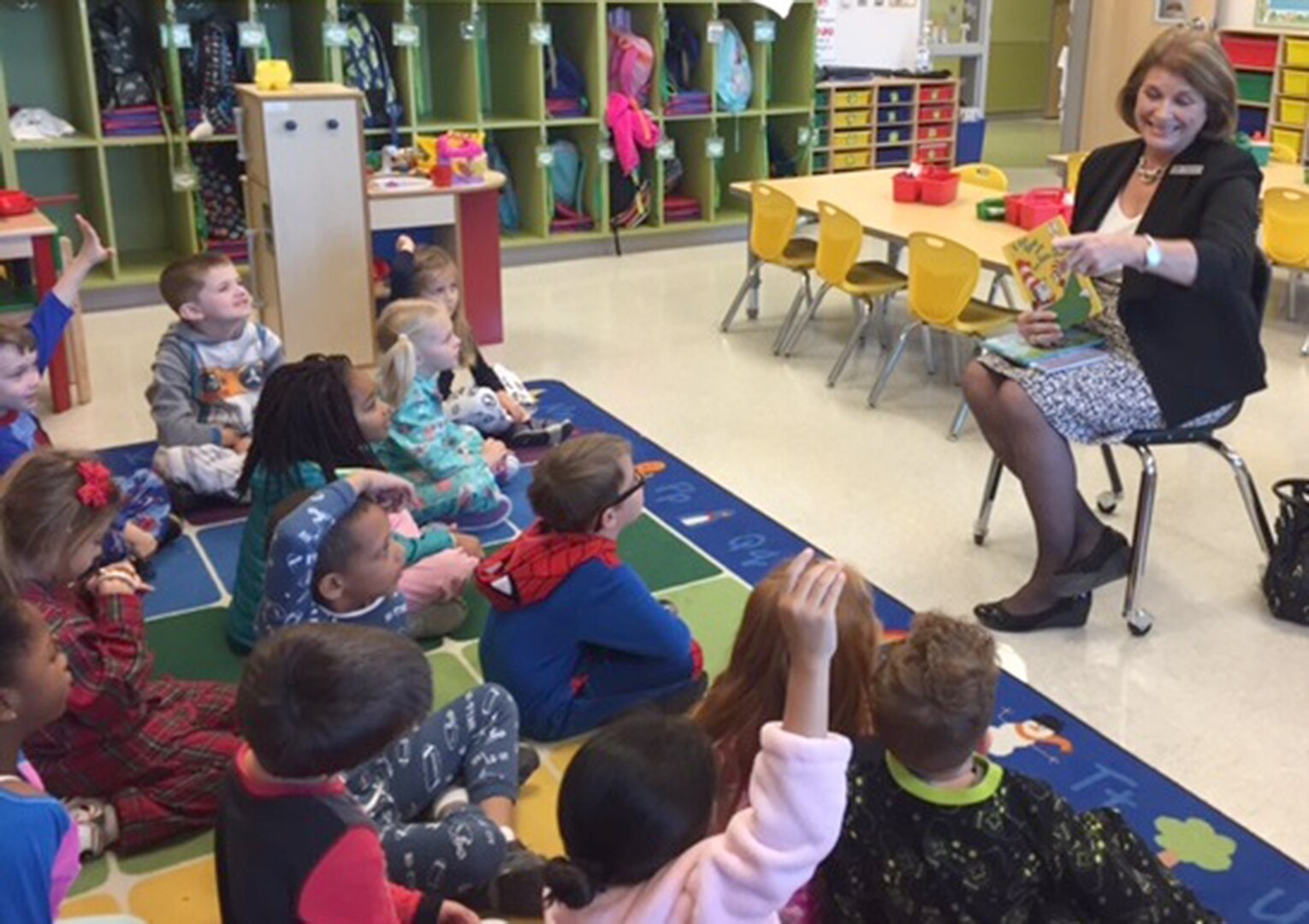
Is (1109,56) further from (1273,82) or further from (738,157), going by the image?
(738,157)

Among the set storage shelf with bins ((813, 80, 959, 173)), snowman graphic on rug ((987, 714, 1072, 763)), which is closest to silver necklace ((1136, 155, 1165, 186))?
snowman graphic on rug ((987, 714, 1072, 763))

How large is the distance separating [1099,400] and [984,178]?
296 cm

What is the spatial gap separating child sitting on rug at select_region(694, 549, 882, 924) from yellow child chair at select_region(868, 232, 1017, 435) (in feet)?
8.18

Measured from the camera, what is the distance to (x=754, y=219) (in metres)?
5.52

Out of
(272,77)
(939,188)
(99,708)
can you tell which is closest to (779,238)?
(939,188)

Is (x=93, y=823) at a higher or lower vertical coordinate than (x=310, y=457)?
lower

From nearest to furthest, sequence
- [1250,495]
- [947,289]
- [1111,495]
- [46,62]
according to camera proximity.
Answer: [1250,495] → [1111,495] → [947,289] → [46,62]

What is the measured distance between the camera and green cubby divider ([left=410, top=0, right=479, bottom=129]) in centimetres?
673

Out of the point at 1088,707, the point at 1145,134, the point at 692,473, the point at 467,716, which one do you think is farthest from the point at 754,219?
the point at 467,716

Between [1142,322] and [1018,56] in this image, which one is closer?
[1142,322]

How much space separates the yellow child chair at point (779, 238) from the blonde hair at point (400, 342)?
181 cm

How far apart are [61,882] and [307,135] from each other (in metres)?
3.56

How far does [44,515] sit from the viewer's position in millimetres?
2385

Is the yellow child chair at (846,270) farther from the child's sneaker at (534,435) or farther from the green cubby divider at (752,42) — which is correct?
the green cubby divider at (752,42)
